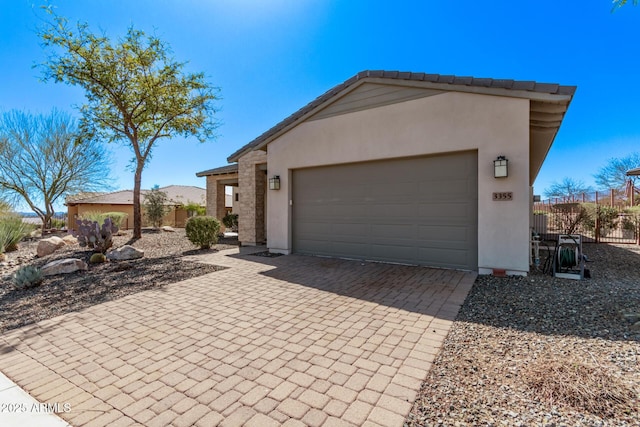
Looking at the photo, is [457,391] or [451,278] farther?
[451,278]

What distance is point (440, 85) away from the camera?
652 centimetres

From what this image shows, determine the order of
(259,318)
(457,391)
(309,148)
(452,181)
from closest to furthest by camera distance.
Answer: (457,391), (259,318), (452,181), (309,148)

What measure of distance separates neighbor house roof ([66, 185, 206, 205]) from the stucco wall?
1589 cm

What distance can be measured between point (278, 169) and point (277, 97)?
205 inches

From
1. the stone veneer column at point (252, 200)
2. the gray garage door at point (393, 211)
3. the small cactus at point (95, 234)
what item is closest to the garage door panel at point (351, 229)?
the gray garage door at point (393, 211)

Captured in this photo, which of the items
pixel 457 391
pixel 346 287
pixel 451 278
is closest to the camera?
pixel 457 391

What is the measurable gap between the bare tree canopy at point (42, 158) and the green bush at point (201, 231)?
47.3ft

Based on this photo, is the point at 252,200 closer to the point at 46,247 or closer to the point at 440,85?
the point at 46,247

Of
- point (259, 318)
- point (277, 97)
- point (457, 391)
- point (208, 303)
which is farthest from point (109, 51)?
point (457, 391)

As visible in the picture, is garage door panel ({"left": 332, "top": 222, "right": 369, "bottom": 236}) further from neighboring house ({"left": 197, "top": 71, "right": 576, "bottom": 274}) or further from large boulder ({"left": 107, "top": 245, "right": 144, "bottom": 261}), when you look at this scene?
large boulder ({"left": 107, "top": 245, "right": 144, "bottom": 261})

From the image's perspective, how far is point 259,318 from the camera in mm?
4125

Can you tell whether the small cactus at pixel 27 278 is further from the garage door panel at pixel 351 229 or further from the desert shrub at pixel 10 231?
the garage door panel at pixel 351 229

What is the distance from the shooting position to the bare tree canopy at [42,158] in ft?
61.7

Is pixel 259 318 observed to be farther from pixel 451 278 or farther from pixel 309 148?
pixel 309 148
